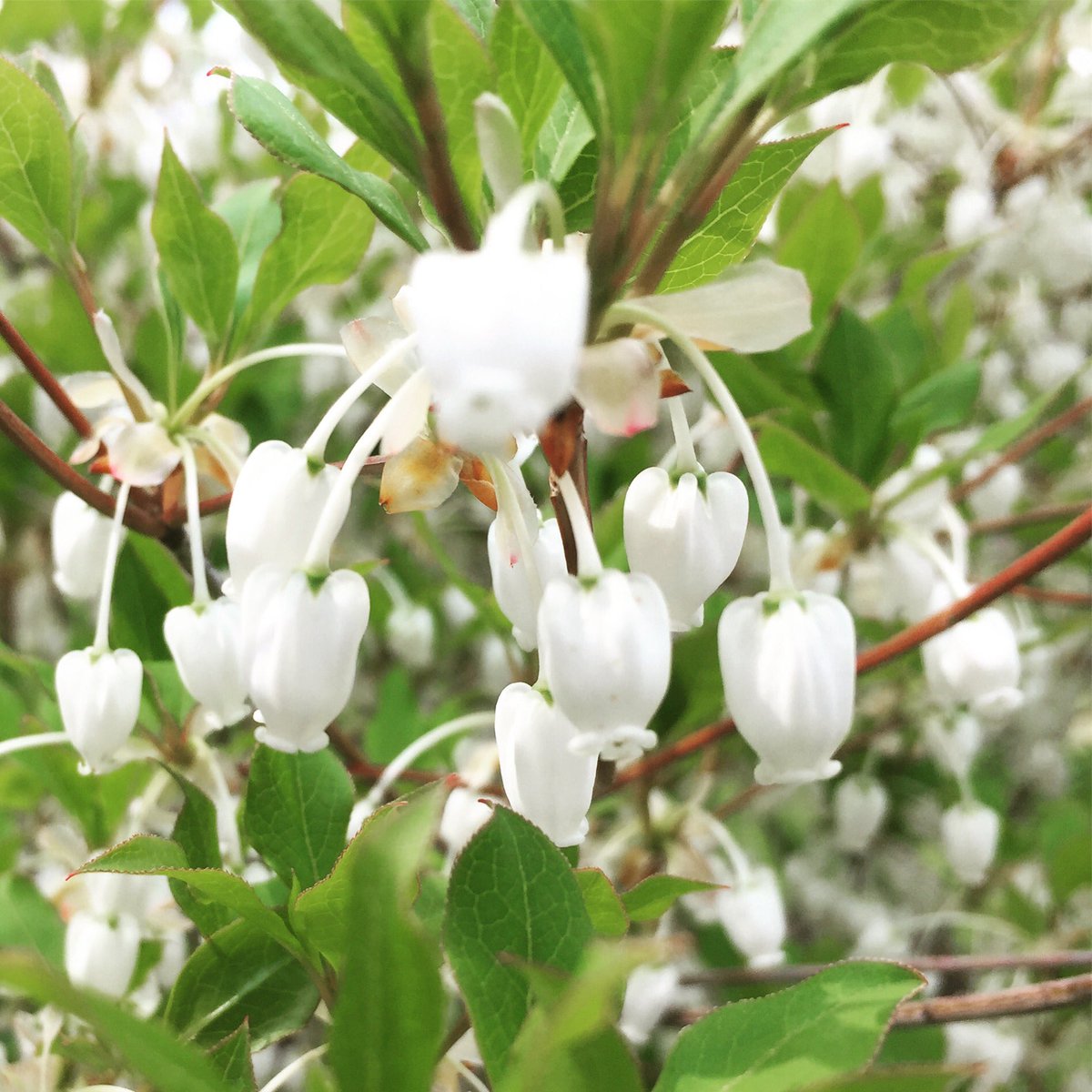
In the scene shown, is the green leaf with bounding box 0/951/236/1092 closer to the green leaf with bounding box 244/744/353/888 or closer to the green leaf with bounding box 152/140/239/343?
the green leaf with bounding box 244/744/353/888

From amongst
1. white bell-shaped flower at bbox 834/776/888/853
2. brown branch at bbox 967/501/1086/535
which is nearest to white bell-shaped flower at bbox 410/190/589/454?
brown branch at bbox 967/501/1086/535

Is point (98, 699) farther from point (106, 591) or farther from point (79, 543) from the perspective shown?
point (79, 543)

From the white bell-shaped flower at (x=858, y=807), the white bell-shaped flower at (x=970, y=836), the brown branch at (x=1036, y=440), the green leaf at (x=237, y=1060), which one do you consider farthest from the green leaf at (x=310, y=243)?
the white bell-shaped flower at (x=858, y=807)

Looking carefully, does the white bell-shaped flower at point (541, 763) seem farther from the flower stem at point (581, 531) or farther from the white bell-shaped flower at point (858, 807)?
the white bell-shaped flower at point (858, 807)

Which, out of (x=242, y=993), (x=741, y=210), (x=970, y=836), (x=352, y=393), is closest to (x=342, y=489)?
(x=352, y=393)

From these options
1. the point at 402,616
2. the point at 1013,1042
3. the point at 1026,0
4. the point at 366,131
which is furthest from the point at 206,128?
the point at 1013,1042

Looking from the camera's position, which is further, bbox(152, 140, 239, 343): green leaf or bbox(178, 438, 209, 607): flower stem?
bbox(152, 140, 239, 343): green leaf

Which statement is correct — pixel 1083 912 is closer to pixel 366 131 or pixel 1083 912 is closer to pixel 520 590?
pixel 520 590
